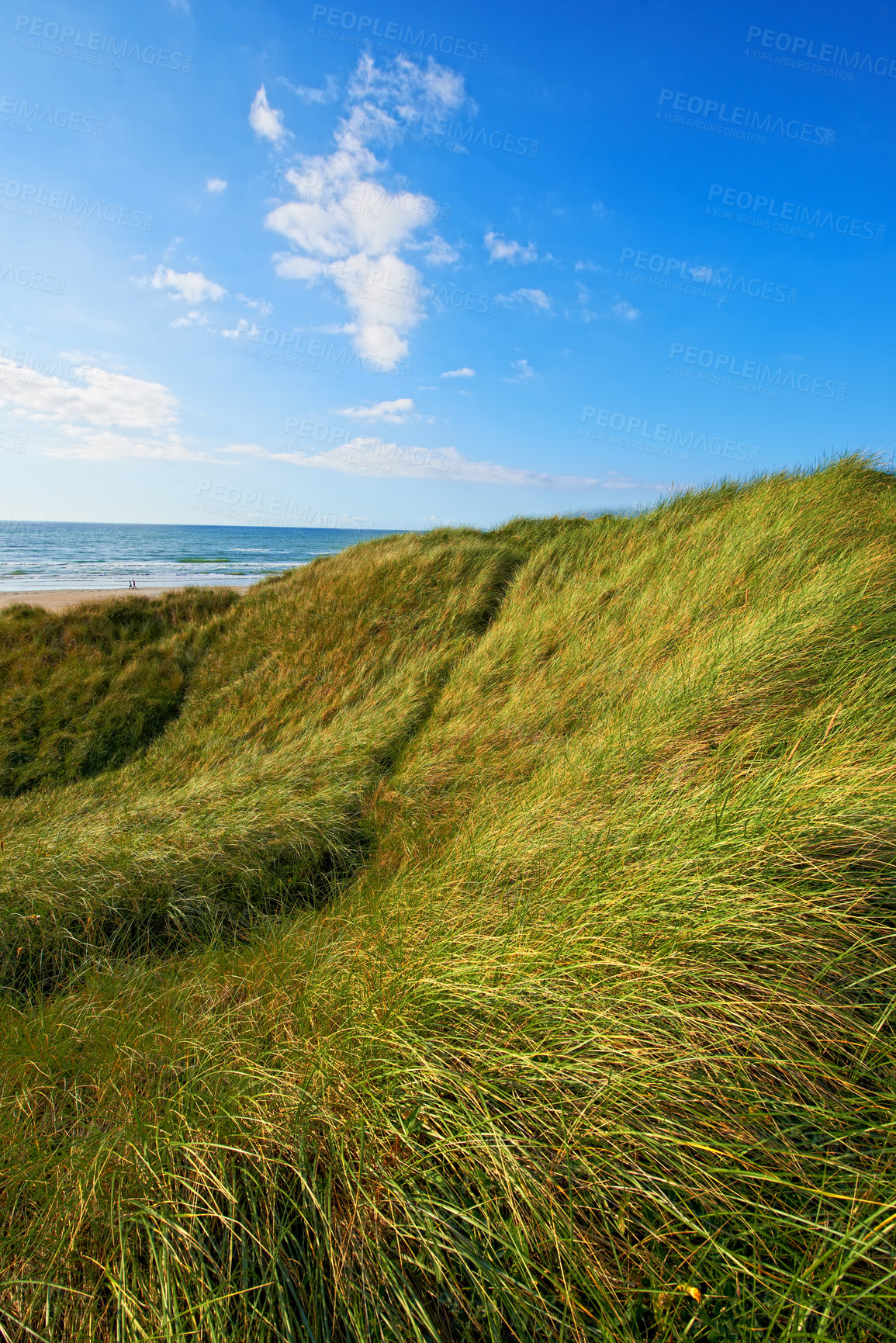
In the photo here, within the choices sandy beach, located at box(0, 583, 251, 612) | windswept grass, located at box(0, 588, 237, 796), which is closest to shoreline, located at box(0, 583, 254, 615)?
sandy beach, located at box(0, 583, 251, 612)

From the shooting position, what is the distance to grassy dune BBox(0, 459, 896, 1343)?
4.07ft

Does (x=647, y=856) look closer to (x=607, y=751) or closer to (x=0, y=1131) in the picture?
(x=607, y=751)

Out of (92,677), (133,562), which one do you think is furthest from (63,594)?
(133,562)

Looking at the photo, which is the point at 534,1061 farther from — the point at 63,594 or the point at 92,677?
the point at 63,594

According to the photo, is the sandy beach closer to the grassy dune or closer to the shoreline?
the shoreline

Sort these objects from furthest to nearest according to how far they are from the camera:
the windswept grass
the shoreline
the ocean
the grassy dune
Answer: the ocean → the shoreline → the windswept grass → the grassy dune

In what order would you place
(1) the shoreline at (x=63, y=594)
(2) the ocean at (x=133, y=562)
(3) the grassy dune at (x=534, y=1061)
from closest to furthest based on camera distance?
(3) the grassy dune at (x=534, y=1061), (1) the shoreline at (x=63, y=594), (2) the ocean at (x=133, y=562)

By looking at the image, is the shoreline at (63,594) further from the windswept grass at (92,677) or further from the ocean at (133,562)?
the windswept grass at (92,677)

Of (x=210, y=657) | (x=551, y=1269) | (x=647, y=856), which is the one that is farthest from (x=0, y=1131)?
(x=210, y=657)

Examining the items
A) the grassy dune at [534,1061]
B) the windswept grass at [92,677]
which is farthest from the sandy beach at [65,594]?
the grassy dune at [534,1061]

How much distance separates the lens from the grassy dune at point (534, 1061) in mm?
1241

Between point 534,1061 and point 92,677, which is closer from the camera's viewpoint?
point 534,1061

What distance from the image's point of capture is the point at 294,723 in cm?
821

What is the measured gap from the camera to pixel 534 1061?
1589 mm
